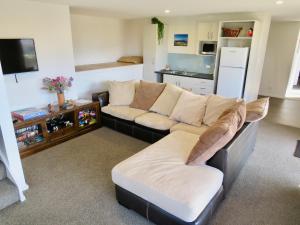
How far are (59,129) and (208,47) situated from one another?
13.0 feet

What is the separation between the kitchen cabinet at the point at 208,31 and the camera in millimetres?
4969

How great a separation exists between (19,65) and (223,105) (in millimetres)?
3050

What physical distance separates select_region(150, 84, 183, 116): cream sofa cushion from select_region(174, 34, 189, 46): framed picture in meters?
2.46

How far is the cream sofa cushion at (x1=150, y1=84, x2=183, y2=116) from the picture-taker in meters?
3.43

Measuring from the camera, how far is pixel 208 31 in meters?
5.07

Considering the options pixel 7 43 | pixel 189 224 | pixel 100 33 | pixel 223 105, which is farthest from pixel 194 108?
pixel 100 33

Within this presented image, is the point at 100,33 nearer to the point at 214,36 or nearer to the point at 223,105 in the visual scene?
the point at 214,36

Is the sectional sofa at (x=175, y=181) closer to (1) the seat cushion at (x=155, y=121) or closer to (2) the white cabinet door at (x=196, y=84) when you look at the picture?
(1) the seat cushion at (x=155, y=121)

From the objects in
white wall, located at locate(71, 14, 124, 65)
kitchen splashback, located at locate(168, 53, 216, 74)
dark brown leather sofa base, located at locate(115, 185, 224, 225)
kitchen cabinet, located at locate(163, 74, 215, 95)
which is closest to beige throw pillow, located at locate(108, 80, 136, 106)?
kitchen cabinet, located at locate(163, 74, 215, 95)

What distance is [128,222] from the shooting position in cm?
192

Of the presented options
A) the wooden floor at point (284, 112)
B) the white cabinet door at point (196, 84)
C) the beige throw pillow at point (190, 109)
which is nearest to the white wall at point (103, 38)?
the white cabinet door at point (196, 84)

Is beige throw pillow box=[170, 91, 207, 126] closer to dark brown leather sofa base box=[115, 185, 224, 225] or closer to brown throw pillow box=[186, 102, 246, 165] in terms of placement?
brown throw pillow box=[186, 102, 246, 165]

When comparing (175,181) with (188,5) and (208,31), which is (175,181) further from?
(208,31)

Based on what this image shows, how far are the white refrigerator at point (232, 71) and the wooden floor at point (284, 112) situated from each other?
0.93 metres
